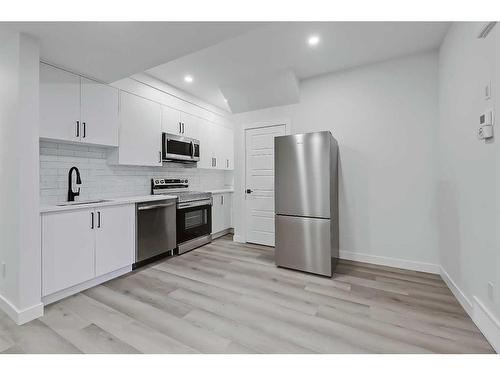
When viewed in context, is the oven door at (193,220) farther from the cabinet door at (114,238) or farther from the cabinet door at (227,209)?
the cabinet door at (114,238)

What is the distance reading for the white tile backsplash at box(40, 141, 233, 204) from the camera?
269 cm

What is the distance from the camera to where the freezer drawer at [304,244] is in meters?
2.76

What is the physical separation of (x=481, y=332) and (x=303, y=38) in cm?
307

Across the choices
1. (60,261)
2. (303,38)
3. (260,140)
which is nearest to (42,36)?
(60,261)

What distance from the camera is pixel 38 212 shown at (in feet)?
6.56

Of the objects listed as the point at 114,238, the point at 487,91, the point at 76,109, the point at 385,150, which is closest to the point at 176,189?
the point at 114,238

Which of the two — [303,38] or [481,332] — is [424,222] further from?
[303,38]

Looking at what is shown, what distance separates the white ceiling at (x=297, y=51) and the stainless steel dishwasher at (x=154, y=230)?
1.97m

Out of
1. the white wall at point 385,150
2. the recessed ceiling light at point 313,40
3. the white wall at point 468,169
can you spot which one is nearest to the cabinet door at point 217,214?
the white wall at point 385,150

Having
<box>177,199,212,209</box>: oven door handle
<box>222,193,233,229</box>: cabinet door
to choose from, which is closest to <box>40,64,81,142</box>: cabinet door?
<box>177,199,212,209</box>: oven door handle

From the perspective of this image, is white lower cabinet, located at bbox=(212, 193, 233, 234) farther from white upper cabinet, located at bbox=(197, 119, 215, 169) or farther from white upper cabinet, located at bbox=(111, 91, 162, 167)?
white upper cabinet, located at bbox=(111, 91, 162, 167)

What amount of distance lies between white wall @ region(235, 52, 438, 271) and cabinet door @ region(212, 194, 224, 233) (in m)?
2.21

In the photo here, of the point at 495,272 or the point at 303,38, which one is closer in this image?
the point at 495,272

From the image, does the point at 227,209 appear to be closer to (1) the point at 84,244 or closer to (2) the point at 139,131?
(2) the point at 139,131
